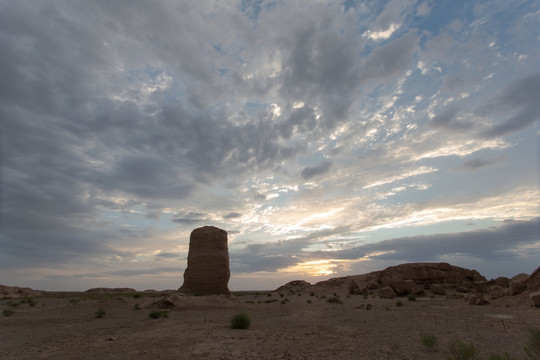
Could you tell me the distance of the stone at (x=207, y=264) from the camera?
3291 centimetres

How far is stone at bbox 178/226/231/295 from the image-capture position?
32.9 meters

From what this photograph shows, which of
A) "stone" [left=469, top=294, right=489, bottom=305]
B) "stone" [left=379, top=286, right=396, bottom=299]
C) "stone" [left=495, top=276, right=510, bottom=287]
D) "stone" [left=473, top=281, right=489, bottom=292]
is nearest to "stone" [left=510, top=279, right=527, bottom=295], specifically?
"stone" [left=469, top=294, right=489, bottom=305]

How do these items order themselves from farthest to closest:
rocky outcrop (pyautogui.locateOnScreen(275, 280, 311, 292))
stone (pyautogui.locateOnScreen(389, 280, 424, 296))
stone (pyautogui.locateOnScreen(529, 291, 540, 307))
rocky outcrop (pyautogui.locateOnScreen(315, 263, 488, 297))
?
rocky outcrop (pyautogui.locateOnScreen(275, 280, 311, 292)), rocky outcrop (pyautogui.locateOnScreen(315, 263, 488, 297)), stone (pyautogui.locateOnScreen(389, 280, 424, 296)), stone (pyautogui.locateOnScreen(529, 291, 540, 307))

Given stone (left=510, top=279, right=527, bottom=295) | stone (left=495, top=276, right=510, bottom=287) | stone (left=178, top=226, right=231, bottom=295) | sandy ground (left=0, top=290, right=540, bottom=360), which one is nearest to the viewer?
sandy ground (left=0, top=290, right=540, bottom=360)

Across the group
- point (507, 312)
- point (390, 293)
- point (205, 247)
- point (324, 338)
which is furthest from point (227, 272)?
point (507, 312)

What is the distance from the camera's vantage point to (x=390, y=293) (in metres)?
35.3

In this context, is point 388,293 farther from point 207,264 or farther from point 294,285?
point 294,285

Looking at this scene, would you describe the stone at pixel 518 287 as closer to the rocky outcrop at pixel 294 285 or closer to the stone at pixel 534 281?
the stone at pixel 534 281

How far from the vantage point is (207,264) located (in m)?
33.6

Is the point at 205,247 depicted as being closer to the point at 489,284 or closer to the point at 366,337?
the point at 366,337

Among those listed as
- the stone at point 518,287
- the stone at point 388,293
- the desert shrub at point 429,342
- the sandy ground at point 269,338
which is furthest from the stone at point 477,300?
the desert shrub at point 429,342

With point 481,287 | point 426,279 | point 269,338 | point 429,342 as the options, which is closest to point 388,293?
point 426,279

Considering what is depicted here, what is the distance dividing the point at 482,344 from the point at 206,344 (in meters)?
10.7

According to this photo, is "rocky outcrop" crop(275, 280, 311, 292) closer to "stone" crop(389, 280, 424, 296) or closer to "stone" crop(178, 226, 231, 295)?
"stone" crop(389, 280, 424, 296)
